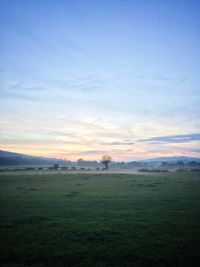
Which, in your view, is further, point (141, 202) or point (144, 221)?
point (141, 202)

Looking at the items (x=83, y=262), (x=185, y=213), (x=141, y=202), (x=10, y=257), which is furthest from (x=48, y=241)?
(x=141, y=202)

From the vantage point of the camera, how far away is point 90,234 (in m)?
14.8

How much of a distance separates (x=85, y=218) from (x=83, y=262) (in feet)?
26.0

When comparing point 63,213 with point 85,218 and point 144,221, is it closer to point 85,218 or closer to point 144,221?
point 85,218

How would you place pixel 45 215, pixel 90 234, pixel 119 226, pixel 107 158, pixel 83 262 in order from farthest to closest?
pixel 107 158 < pixel 45 215 < pixel 119 226 < pixel 90 234 < pixel 83 262

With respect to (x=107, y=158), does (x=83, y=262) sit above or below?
below

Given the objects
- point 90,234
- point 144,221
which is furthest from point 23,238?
point 144,221

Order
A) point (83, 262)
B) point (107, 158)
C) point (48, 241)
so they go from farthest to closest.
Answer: point (107, 158) < point (48, 241) < point (83, 262)

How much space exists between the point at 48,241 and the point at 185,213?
12.7 m

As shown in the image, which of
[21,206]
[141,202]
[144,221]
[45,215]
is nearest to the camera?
[144,221]

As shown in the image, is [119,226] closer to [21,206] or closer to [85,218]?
[85,218]

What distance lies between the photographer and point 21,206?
2333cm

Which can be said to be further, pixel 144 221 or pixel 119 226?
pixel 144 221

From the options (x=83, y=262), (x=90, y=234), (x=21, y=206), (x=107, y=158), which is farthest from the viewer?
(x=107, y=158)
